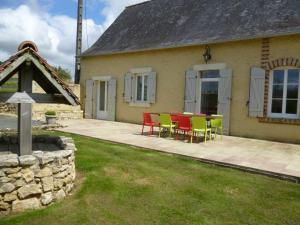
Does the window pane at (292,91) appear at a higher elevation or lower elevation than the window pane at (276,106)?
higher

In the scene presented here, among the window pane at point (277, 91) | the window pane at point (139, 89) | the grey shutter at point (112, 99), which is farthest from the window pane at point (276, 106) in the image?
the grey shutter at point (112, 99)

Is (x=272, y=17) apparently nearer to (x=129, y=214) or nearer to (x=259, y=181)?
(x=259, y=181)

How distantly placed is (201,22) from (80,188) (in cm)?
931

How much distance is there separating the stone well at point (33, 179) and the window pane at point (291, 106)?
7.19m

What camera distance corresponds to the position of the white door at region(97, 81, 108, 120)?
15078mm

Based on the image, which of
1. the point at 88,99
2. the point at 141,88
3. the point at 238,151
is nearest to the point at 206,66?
the point at 141,88

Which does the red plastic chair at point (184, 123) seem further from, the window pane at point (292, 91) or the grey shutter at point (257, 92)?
the window pane at point (292, 91)

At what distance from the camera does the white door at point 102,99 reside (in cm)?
1508

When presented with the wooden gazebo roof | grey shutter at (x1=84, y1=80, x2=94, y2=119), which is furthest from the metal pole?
the wooden gazebo roof

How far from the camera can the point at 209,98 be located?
36.1 ft

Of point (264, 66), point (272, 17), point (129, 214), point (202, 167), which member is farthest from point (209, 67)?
point (129, 214)

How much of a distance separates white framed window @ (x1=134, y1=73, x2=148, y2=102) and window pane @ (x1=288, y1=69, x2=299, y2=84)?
233 inches

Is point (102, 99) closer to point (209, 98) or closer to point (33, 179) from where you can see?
point (209, 98)

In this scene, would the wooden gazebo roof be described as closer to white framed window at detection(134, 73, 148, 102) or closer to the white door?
white framed window at detection(134, 73, 148, 102)
